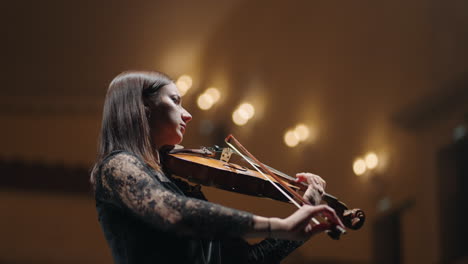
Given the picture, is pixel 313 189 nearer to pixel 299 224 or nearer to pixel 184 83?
pixel 299 224

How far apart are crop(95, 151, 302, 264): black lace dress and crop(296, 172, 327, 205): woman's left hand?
0.79ft

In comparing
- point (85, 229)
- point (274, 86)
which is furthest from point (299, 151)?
point (85, 229)

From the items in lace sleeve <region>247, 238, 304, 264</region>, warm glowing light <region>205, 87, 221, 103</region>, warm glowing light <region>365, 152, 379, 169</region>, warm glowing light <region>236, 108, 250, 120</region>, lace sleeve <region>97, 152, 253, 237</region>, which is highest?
warm glowing light <region>205, 87, 221, 103</region>

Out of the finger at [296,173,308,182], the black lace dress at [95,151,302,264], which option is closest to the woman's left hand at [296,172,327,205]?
the finger at [296,173,308,182]

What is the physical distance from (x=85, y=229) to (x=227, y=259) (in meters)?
2.53

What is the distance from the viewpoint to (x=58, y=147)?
3699 millimetres

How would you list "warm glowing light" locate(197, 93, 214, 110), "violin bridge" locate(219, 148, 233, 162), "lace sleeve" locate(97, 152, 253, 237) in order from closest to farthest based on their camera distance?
"lace sleeve" locate(97, 152, 253, 237)
"violin bridge" locate(219, 148, 233, 162)
"warm glowing light" locate(197, 93, 214, 110)

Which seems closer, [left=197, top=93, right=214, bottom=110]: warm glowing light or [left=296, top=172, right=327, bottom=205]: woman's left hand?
[left=296, top=172, right=327, bottom=205]: woman's left hand

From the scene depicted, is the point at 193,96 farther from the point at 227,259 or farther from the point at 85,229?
the point at 227,259

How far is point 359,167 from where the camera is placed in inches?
155

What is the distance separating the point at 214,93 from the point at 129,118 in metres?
2.72

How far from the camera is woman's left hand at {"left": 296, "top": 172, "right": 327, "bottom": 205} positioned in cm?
127

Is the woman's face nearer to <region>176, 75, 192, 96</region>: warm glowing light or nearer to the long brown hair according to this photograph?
the long brown hair

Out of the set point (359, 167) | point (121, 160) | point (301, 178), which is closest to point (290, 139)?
point (359, 167)
